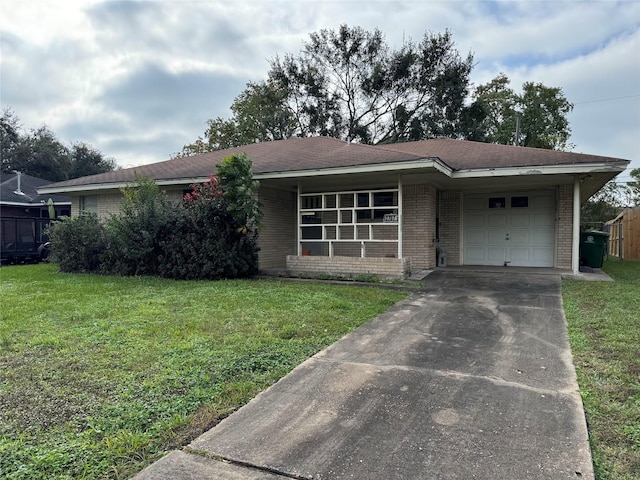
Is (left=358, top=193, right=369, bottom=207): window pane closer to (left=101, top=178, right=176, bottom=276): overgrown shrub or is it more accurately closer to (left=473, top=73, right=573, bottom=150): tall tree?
(left=101, top=178, right=176, bottom=276): overgrown shrub

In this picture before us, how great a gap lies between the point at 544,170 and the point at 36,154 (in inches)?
1435

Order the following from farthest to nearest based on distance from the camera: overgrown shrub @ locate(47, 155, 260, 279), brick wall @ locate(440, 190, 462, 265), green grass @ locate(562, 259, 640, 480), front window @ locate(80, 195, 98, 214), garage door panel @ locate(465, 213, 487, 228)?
front window @ locate(80, 195, 98, 214), brick wall @ locate(440, 190, 462, 265), garage door panel @ locate(465, 213, 487, 228), overgrown shrub @ locate(47, 155, 260, 279), green grass @ locate(562, 259, 640, 480)

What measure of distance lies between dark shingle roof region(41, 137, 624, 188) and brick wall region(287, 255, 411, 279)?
7.83 ft

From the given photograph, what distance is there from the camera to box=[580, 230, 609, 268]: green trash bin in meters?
12.3

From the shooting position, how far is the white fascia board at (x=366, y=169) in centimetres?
883

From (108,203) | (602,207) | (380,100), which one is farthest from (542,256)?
(380,100)

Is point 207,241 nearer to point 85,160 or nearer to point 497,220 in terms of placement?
point 497,220

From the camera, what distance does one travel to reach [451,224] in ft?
41.8

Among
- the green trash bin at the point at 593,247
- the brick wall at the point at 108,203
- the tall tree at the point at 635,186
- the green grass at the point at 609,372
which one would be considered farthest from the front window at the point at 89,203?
the tall tree at the point at 635,186

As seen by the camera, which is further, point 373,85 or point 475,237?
point 373,85

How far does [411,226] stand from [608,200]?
22660 mm

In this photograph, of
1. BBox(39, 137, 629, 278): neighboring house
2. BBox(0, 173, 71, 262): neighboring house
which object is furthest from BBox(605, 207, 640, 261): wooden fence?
BBox(0, 173, 71, 262): neighboring house

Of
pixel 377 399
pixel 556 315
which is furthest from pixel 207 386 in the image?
pixel 556 315

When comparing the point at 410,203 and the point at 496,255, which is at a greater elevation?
the point at 410,203
